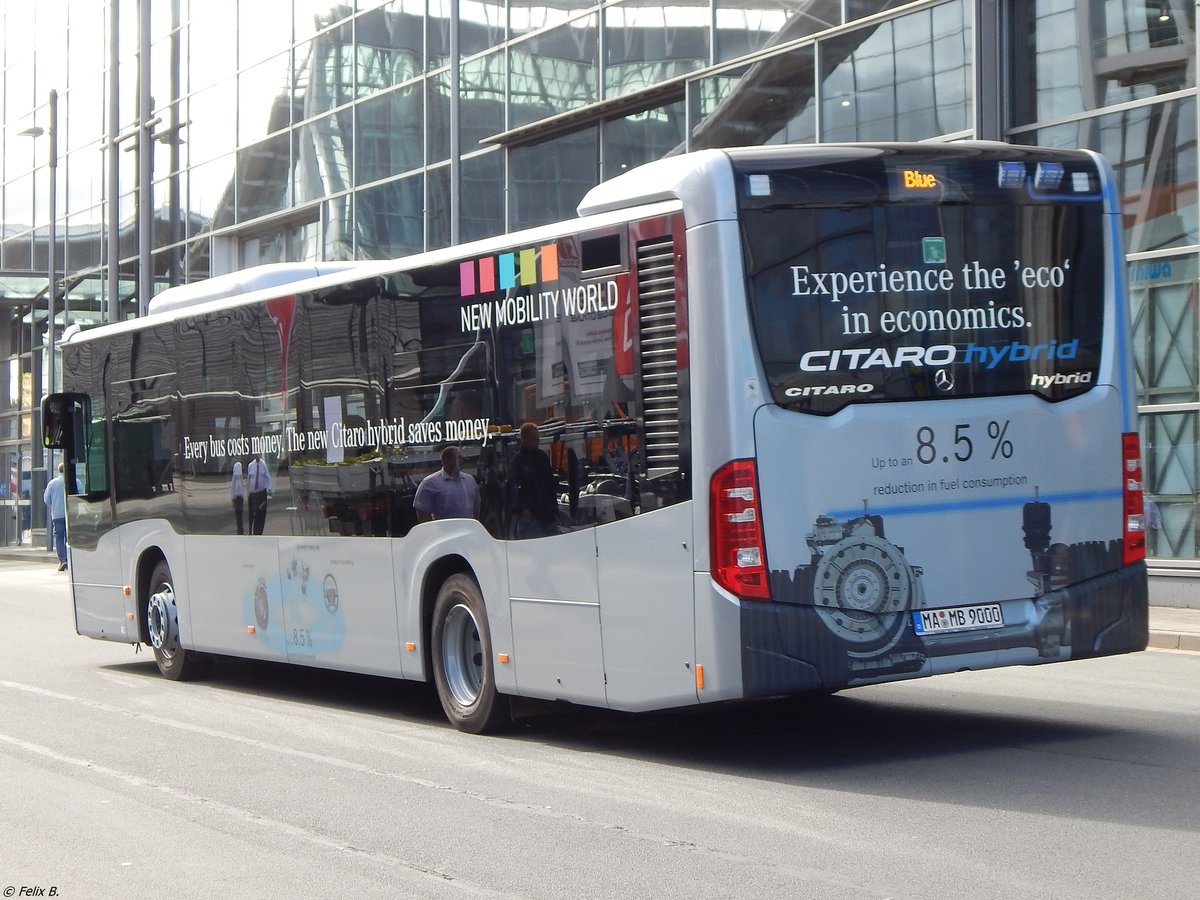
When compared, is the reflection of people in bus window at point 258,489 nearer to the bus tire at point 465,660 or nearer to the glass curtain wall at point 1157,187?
the bus tire at point 465,660

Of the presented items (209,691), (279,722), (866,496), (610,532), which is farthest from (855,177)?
(209,691)

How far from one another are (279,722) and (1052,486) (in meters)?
5.45

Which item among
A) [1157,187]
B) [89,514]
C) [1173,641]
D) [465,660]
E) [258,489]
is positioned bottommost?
[1173,641]

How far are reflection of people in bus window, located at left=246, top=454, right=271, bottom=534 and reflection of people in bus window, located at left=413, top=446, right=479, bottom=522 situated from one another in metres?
2.29

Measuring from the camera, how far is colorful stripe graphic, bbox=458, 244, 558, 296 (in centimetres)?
920

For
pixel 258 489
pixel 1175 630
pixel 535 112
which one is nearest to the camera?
pixel 258 489

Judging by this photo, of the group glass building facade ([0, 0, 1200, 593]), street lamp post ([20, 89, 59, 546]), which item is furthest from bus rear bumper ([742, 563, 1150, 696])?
street lamp post ([20, 89, 59, 546])

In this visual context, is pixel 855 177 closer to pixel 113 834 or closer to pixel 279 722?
pixel 113 834

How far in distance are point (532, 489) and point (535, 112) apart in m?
17.2

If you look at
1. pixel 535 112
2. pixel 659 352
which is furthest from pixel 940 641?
pixel 535 112

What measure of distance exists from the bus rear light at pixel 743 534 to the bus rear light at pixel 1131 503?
7.04 feet

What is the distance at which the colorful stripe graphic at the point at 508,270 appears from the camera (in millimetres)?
9195

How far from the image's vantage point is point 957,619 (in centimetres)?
834

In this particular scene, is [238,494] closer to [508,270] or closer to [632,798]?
[508,270]
